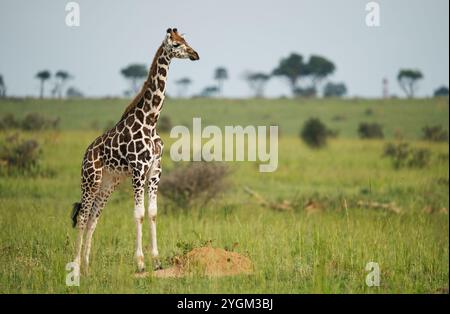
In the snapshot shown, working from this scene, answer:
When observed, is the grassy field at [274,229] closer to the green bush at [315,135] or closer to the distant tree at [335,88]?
the green bush at [315,135]

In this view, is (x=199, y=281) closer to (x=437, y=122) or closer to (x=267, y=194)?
(x=267, y=194)

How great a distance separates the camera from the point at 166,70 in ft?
27.7

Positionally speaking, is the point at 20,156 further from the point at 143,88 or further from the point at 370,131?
the point at 370,131

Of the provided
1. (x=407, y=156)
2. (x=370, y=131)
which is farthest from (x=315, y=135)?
(x=407, y=156)

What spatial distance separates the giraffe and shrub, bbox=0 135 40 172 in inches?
447

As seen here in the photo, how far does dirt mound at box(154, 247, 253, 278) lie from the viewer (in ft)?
27.7

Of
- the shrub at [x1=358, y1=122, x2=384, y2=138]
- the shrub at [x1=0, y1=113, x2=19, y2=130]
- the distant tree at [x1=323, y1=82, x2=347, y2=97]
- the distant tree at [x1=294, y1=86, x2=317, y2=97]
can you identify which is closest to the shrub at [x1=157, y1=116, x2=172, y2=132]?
the shrub at [x1=0, y1=113, x2=19, y2=130]

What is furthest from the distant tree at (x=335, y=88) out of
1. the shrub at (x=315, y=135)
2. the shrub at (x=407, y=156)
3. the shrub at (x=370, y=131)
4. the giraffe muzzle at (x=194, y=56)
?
the giraffe muzzle at (x=194, y=56)

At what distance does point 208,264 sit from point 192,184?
6315 mm

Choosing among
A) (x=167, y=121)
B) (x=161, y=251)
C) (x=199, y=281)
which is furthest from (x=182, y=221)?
→ (x=167, y=121)

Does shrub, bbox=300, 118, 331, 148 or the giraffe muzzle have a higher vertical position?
shrub, bbox=300, 118, 331, 148

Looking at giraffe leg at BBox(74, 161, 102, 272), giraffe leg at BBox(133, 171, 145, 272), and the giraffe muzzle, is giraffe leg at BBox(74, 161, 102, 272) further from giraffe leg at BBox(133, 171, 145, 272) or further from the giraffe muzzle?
the giraffe muzzle

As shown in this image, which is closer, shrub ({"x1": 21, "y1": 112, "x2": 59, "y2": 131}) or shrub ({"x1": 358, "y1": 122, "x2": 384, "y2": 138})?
shrub ({"x1": 21, "y1": 112, "x2": 59, "y2": 131})

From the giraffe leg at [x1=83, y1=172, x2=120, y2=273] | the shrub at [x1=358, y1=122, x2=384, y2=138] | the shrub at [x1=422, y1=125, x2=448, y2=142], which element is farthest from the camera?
the shrub at [x1=358, y1=122, x2=384, y2=138]
